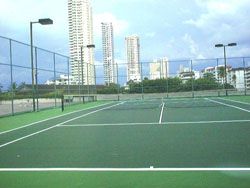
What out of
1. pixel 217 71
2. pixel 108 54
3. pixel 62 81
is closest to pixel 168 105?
pixel 62 81

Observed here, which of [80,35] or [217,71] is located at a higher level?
[80,35]

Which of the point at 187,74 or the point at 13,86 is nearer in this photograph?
the point at 13,86

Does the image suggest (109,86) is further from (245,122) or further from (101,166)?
(101,166)

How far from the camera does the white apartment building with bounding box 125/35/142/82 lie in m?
50.1

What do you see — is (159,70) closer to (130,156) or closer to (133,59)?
(133,59)

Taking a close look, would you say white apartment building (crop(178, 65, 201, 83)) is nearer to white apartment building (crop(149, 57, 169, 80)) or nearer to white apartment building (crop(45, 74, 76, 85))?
white apartment building (crop(149, 57, 169, 80))

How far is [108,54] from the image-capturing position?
61.1 meters

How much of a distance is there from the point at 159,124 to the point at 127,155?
682 cm

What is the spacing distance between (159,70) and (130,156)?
40607 mm

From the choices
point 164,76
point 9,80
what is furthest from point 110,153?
point 164,76

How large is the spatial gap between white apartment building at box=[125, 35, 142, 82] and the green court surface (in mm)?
35002

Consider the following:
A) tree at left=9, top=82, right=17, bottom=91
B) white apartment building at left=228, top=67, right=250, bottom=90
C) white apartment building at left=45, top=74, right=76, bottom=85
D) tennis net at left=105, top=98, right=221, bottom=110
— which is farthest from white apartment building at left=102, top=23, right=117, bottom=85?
tree at left=9, top=82, right=17, bottom=91

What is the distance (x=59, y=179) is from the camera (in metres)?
7.23

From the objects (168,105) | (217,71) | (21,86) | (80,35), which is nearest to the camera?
(21,86)
